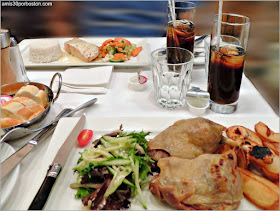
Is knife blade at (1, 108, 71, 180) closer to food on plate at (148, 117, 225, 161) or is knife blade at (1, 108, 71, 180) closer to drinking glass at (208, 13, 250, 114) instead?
food on plate at (148, 117, 225, 161)

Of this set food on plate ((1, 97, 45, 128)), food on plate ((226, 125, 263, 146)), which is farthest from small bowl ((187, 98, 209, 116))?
food on plate ((1, 97, 45, 128))

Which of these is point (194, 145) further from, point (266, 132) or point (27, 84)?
point (27, 84)

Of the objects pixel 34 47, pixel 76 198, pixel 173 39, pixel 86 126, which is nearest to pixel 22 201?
pixel 76 198

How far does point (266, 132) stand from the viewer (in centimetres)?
113

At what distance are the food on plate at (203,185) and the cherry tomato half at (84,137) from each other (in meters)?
0.40

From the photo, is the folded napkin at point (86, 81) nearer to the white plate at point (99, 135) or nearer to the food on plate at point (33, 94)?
the food on plate at point (33, 94)

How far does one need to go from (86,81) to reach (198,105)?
74cm

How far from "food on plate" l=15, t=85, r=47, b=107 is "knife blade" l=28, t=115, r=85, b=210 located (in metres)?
0.31

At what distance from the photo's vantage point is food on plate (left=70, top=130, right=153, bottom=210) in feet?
2.94

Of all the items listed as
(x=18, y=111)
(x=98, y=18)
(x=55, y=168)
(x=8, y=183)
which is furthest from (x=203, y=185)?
(x=98, y=18)

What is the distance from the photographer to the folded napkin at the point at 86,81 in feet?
5.54

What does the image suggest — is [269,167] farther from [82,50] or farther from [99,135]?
[82,50]

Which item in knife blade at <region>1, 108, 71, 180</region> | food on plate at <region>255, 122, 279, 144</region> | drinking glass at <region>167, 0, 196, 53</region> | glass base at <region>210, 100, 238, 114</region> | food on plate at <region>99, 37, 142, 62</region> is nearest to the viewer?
knife blade at <region>1, 108, 71, 180</region>

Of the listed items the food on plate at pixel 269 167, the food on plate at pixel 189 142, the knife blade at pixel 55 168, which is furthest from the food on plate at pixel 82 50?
the food on plate at pixel 269 167
